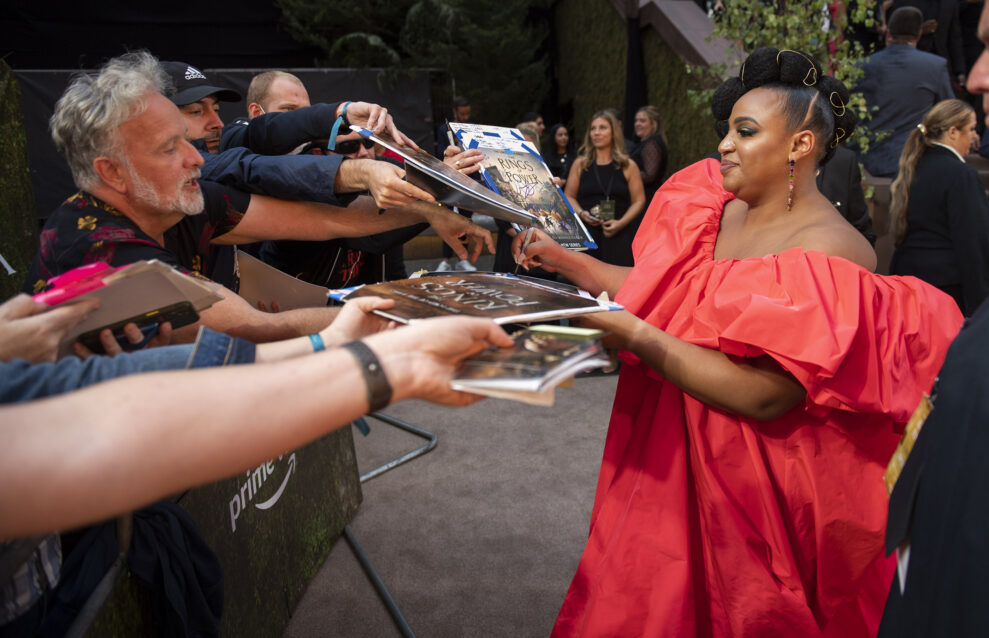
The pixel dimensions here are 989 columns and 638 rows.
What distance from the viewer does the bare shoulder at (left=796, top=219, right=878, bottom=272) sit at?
1.47 meters

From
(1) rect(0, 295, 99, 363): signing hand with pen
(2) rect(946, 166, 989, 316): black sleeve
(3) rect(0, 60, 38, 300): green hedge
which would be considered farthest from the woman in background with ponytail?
(3) rect(0, 60, 38, 300): green hedge

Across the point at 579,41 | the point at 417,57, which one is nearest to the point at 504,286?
the point at 417,57

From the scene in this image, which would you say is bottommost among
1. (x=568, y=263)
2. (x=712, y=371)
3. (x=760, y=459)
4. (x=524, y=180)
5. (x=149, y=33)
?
(x=760, y=459)

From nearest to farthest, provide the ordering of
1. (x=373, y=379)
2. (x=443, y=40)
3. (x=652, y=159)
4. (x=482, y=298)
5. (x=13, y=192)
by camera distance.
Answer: (x=373, y=379) → (x=482, y=298) → (x=13, y=192) → (x=652, y=159) → (x=443, y=40)

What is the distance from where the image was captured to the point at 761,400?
1403 mm

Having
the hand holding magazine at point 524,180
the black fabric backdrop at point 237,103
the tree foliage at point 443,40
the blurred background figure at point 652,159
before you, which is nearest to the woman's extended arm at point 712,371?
the hand holding magazine at point 524,180

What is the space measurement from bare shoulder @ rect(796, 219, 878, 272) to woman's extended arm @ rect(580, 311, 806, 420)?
0.97 ft

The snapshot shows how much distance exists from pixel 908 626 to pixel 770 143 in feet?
3.59

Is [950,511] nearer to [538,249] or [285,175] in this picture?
[538,249]

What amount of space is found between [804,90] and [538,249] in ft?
2.50

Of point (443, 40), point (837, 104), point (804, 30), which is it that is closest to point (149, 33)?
point (443, 40)

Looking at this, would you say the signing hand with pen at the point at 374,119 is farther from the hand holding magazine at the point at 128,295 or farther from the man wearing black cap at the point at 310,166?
the hand holding magazine at the point at 128,295

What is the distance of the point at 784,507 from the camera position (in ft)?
4.88

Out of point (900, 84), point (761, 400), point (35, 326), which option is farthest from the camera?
point (900, 84)
